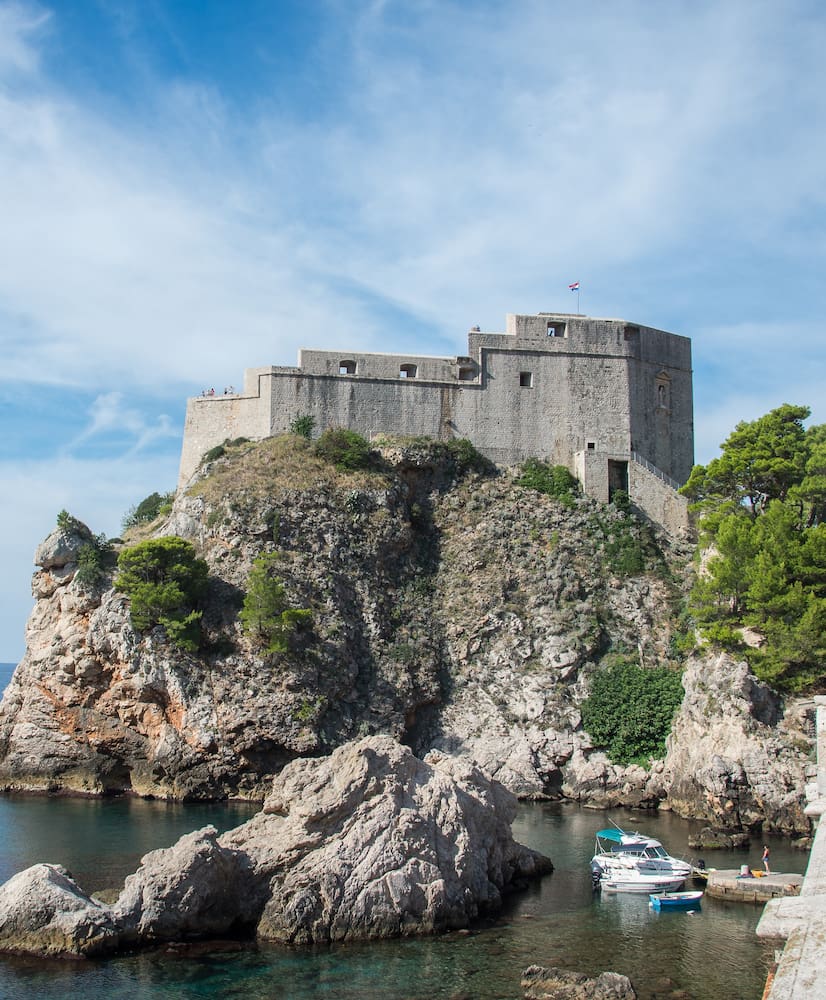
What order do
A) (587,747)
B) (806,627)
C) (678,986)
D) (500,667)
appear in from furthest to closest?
(500,667)
(587,747)
(806,627)
(678,986)

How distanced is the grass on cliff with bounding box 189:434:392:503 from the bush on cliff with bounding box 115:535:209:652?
3989 mm

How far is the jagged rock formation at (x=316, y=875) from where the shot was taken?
59.0ft

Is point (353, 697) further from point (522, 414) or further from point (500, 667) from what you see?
point (522, 414)

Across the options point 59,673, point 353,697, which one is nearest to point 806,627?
point 353,697

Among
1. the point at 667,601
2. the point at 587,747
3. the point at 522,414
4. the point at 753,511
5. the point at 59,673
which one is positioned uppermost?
the point at 522,414

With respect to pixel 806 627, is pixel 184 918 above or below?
below

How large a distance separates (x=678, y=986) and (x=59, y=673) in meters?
27.3

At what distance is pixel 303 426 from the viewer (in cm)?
4481

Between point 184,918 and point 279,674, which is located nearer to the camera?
point 184,918

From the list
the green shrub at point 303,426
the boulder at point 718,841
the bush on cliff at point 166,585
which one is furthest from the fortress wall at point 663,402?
the boulder at point 718,841

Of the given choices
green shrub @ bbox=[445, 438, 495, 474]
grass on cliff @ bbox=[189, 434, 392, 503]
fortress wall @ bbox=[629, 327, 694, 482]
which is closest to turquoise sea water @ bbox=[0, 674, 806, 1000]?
grass on cliff @ bbox=[189, 434, 392, 503]

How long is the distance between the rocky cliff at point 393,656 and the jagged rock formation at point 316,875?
11833mm

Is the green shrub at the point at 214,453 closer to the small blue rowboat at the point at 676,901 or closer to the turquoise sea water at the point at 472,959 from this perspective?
the turquoise sea water at the point at 472,959

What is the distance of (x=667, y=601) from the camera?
1588 inches
